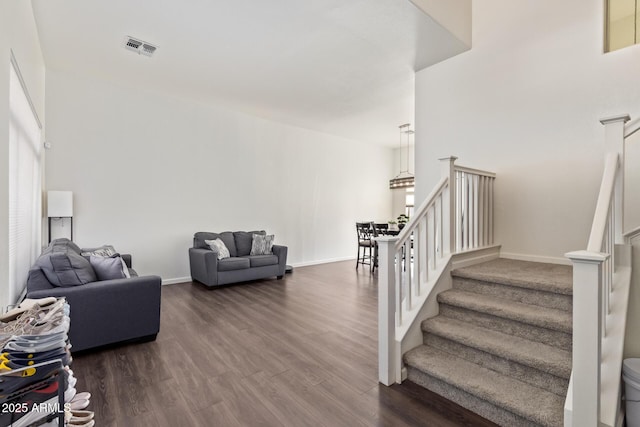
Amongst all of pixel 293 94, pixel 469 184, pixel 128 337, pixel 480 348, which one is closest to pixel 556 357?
pixel 480 348

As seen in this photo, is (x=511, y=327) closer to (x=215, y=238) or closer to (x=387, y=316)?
(x=387, y=316)

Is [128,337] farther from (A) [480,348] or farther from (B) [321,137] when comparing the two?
(B) [321,137]

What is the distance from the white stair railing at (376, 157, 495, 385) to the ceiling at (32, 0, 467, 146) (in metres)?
1.70

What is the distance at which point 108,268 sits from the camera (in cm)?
286

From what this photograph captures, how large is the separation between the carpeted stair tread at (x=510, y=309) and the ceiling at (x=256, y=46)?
108 inches

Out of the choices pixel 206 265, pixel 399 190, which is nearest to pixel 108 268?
pixel 206 265

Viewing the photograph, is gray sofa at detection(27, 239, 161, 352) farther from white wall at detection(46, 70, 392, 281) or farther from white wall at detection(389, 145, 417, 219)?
white wall at detection(389, 145, 417, 219)

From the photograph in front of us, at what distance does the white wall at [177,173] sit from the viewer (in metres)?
4.33

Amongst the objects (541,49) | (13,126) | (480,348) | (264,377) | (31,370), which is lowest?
(264,377)

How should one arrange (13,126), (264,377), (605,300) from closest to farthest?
1. (605,300)
2. (264,377)
3. (13,126)

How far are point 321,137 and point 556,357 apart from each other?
247 inches

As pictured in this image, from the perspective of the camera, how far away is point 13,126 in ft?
8.13

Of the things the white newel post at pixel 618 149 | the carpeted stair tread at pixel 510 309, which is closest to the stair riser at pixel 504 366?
the carpeted stair tread at pixel 510 309

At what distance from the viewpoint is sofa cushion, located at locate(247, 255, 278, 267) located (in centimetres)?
525
